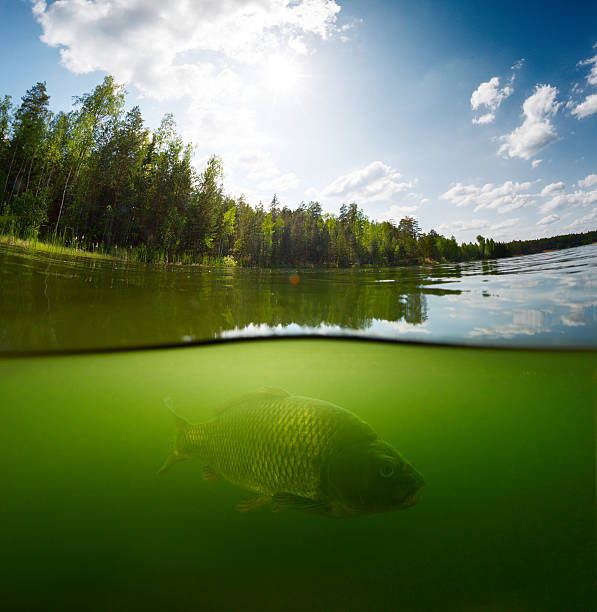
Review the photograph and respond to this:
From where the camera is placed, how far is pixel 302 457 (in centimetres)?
179

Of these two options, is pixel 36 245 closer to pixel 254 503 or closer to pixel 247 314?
pixel 247 314

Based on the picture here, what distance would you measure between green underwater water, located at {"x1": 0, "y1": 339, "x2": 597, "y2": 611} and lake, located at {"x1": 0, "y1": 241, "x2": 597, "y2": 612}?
13 millimetres

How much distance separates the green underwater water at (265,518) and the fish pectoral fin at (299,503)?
414mm

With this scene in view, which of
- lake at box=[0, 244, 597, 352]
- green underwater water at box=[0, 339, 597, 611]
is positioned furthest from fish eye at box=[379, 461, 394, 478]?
lake at box=[0, 244, 597, 352]

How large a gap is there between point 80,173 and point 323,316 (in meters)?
25.4

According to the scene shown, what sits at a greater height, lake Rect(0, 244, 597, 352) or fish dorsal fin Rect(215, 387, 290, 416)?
lake Rect(0, 244, 597, 352)

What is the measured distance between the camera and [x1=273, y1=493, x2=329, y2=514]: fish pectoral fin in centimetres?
158

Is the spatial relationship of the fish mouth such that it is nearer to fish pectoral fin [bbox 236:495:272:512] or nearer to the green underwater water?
the green underwater water

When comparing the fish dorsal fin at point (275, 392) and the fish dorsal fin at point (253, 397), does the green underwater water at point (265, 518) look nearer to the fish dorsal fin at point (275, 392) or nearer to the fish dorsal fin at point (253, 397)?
the fish dorsal fin at point (253, 397)

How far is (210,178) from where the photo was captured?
34719 millimetres

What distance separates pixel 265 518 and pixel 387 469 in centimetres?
103

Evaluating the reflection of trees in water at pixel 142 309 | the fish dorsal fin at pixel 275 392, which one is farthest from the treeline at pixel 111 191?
the fish dorsal fin at pixel 275 392

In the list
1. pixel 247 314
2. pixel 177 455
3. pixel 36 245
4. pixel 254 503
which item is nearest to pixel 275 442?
pixel 254 503

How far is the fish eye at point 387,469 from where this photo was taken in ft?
5.28
